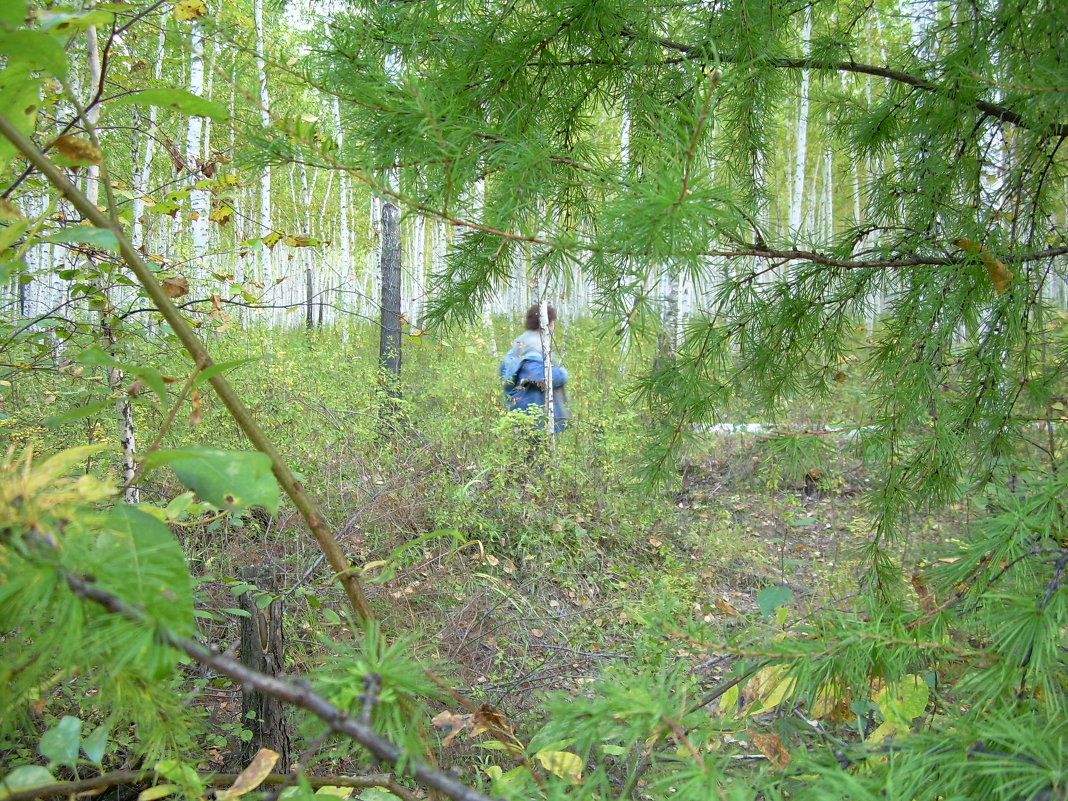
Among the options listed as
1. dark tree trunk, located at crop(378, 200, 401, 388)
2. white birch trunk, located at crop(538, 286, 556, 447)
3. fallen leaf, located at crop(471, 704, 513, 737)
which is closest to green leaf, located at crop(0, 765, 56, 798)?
fallen leaf, located at crop(471, 704, 513, 737)

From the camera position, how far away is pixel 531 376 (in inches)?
210

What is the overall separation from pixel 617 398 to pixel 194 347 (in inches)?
61.3

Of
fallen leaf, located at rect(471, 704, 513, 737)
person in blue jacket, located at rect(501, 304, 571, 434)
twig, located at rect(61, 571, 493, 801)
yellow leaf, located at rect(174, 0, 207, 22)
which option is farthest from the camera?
person in blue jacket, located at rect(501, 304, 571, 434)

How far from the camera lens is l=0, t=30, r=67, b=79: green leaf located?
51 cm

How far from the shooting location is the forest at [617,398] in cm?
56

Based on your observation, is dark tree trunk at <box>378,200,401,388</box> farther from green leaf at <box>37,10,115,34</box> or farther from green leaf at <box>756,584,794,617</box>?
green leaf at <box>37,10,115,34</box>

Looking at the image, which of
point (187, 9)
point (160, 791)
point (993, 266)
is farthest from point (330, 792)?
point (187, 9)

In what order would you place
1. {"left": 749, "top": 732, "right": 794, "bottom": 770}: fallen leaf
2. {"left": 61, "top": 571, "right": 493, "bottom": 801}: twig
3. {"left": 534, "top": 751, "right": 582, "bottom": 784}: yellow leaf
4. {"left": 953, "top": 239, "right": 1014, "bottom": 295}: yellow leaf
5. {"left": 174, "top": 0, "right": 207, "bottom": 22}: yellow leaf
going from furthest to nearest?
{"left": 174, "top": 0, "right": 207, "bottom": 22}: yellow leaf → {"left": 953, "top": 239, "right": 1014, "bottom": 295}: yellow leaf → {"left": 749, "top": 732, "right": 794, "bottom": 770}: fallen leaf → {"left": 534, "top": 751, "right": 582, "bottom": 784}: yellow leaf → {"left": 61, "top": 571, "right": 493, "bottom": 801}: twig

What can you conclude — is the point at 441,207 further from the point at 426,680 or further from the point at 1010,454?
the point at 1010,454

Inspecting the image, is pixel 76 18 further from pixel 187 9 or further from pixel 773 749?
pixel 187 9

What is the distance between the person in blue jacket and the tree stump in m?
3.39

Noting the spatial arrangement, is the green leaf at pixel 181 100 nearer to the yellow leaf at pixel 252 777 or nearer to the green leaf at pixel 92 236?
the green leaf at pixel 92 236

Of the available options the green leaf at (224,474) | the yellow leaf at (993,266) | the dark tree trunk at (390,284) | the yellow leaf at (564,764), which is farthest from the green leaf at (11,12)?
the dark tree trunk at (390,284)

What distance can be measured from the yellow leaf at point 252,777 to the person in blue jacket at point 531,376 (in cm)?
445
